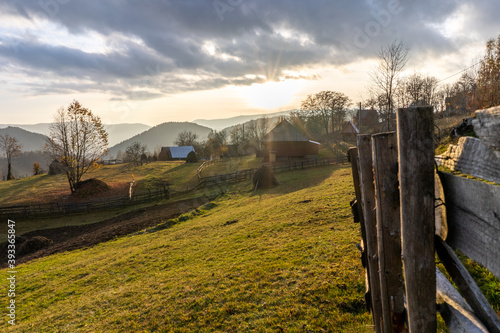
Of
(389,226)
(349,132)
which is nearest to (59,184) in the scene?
(389,226)

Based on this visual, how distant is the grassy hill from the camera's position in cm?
538

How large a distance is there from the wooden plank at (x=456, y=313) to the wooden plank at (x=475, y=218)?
0.61 metres

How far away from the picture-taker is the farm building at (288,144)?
135 feet

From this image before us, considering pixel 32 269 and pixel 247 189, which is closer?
pixel 32 269

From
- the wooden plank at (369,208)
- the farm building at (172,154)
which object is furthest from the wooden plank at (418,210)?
the farm building at (172,154)

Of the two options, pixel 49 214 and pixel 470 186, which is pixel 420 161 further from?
pixel 49 214

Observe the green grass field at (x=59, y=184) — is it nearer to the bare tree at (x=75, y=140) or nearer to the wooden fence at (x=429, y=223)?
the bare tree at (x=75, y=140)

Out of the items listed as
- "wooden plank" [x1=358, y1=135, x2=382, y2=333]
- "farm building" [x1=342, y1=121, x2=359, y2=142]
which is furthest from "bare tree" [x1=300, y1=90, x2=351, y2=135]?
"wooden plank" [x1=358, y1=135, x2=382, y2=333]

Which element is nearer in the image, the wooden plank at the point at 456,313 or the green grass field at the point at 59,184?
the wooden plank at the point at 456,313

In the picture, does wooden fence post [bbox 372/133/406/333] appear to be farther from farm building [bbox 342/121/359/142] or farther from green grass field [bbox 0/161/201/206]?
farm building [bbox 342/121/359/142]

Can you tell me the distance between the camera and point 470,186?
1374mm

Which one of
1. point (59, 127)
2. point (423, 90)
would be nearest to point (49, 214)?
point (59, 127)

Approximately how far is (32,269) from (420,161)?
18.0m

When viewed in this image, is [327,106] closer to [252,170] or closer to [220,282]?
[252,170]
